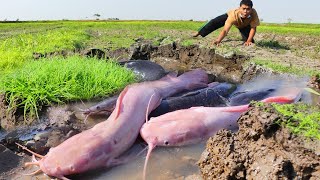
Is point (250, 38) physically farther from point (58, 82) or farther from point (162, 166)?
point (162, 166)

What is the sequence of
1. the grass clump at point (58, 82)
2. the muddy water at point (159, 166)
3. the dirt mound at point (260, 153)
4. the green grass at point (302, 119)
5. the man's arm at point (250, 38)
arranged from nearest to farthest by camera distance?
the dirt mound at point (260, 153)
the green grass at point (302, 119)
the muddy water at point (159, 166)
the grass clump at point (58, 82)
the man's arm at point (250, 38)

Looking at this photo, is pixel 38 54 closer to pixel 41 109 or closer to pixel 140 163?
pixel 41 109

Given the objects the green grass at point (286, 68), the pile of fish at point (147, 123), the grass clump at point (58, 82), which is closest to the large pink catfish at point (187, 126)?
the pile of fish at point (147, 123)

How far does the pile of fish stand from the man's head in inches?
203

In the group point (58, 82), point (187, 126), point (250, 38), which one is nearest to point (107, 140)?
point (187, 126)

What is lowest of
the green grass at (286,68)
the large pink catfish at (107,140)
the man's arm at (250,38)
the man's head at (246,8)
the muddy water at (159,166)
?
the muddy water at (159,166)

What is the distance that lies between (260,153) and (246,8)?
8070 millimetres

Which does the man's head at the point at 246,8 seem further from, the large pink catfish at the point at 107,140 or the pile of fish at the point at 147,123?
the large pink catfish at the point at 107,140

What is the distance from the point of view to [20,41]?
11.7m

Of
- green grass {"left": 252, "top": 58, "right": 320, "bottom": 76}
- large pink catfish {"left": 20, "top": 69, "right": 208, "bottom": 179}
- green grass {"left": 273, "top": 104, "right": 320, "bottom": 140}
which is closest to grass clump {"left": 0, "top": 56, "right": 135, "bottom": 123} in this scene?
large pink catfish {"left": 20, "top": 69, "right": 208, "bottom": 179}

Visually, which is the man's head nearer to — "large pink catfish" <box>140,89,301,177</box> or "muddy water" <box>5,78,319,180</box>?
"large pink catfish" <box>140,89,301,177</box>

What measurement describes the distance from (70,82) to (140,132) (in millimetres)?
1956

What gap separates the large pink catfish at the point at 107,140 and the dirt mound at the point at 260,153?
3.57 ft

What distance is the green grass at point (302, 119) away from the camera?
3.10 metres
